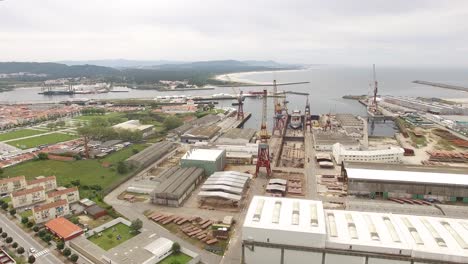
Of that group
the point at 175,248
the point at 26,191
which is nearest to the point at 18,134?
the point at 26,191

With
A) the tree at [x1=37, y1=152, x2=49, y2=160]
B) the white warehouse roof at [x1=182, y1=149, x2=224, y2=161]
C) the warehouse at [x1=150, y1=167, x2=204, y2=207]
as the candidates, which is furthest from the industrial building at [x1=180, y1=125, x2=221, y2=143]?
the tree at [x1=37, y1=152, x2=49, y2=160]

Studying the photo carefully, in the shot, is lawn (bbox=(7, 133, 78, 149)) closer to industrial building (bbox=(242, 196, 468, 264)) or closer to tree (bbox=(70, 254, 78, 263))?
tree (bbox=(70, 254, 78, 263))

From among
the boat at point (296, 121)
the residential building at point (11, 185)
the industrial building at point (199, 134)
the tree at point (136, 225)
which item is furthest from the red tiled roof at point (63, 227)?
the boat at point (296, 121)

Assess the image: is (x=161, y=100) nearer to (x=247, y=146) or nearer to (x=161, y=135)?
(x=161, y=135)

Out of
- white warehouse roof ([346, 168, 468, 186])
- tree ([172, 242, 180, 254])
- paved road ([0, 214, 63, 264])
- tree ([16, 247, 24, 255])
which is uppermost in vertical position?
white warehouse roof ([346, 168, 468, 186])

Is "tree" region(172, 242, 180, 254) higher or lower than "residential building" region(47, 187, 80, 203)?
lower

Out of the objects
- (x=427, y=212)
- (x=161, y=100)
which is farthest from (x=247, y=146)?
(x=161, y=100)

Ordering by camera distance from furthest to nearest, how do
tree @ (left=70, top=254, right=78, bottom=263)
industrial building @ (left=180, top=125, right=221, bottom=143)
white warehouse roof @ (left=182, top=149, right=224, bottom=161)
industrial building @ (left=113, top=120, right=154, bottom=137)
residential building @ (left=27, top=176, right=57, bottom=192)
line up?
industrial building @ (left=113, top=120, right=154, bottom=137) < industrial building @ (left=180, top=125, right=221, bottom=143) < white warehouse roof @ (left=182, top=149, right=224, bottom=161) < residential building @ (left=27, top=176, right=57, bottom=192) < tree @ (left=70, top=254, right=78, bottom=263)

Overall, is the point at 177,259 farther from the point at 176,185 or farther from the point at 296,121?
the point at 296,121

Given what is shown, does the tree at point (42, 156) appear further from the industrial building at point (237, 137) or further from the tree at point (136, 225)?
the tree at point (136, 225)
